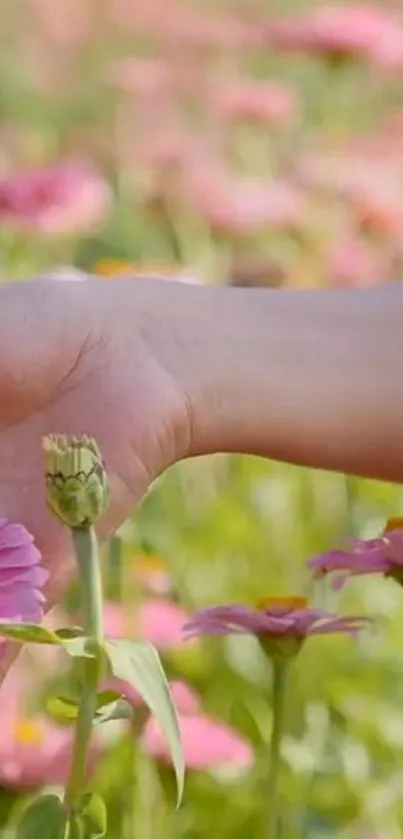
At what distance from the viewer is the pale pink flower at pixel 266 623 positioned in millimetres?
503

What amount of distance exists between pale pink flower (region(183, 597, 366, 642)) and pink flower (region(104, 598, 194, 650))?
0.79ft

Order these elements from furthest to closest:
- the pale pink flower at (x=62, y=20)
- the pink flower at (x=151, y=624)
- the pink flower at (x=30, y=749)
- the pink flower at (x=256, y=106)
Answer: the pale pink flower at (x=62, y=20)
the pink flower at (x=256, y=106)
the pink flower at (x=151, y=624)
the pink flower at (x=30, y=749)

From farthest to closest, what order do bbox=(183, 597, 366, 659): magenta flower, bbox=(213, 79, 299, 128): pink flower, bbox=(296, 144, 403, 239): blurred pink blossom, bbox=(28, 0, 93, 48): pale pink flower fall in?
bbox=(28, 0, 93, 48): pale pink flower < bbox=(213, 79, 299, 128): pink flower < bbox=(296, 144, 403, 239): blurred pink blossom < bbox=(183, 597, 366, 659): magenta flower

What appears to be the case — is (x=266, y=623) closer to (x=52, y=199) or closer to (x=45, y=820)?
(x=45, y=820)

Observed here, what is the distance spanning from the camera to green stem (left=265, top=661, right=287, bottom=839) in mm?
525

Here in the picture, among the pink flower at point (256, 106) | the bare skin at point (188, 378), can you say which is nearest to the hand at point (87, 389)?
the bare skin at point (188, 378)

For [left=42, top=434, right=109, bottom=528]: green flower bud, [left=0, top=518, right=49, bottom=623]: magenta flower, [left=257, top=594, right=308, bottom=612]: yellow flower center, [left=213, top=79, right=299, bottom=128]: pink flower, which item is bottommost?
[left=213, top=79, right=299, bottom=128]: pink flower

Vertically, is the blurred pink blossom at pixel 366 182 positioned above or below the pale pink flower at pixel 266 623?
below

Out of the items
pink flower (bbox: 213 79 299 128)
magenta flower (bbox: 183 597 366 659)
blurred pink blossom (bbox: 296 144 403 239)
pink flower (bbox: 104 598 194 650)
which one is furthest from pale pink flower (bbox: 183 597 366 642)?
pink flower (bbox: 213 79 299 128)

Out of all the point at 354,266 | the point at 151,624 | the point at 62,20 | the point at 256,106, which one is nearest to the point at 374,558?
the point at 151,624

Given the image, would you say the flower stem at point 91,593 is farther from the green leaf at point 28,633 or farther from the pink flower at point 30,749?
the pink flower at point 30,749

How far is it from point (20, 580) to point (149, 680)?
47mm

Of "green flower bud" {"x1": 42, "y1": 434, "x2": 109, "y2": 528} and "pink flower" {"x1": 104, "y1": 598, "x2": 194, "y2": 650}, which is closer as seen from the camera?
"green flower bud" {"x1": 42, "y1": 434, "x2": 109, "y2": 528}

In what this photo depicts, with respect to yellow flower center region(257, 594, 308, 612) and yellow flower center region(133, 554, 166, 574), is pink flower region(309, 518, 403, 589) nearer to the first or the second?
yellow flower center region(257, 594, 308, 612)
